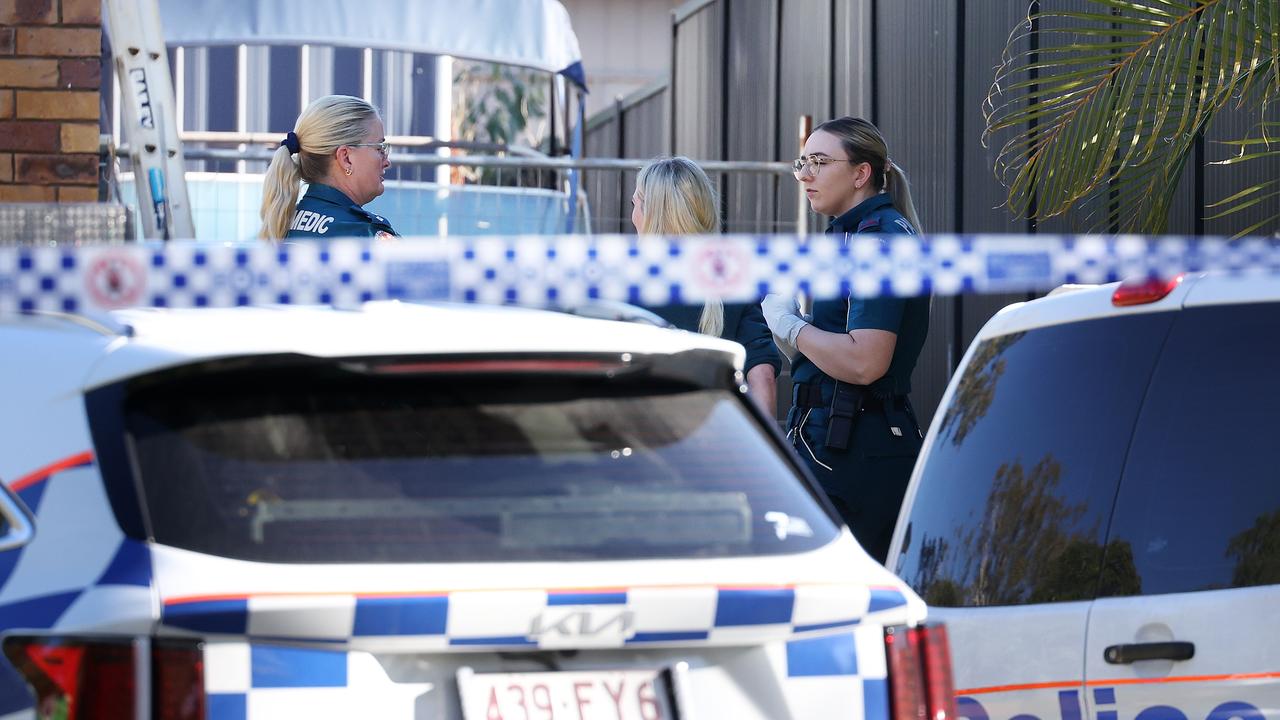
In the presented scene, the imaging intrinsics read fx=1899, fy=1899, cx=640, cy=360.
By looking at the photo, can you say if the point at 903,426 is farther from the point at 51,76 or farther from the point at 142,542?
the point at 51,76

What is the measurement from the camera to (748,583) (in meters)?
2.88

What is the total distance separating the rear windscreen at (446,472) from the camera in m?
2.74

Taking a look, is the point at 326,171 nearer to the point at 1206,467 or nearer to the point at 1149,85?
the point at 1149,85

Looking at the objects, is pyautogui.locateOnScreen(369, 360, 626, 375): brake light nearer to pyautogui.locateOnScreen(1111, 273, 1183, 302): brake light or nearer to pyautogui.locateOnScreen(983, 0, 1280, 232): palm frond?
pyautogui.locateOnScreen(1111, 273, 1183, 302): brake light

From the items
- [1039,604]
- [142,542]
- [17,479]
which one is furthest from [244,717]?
[1039,604]

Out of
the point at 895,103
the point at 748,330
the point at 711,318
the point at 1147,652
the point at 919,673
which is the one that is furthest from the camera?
the point at 895,103

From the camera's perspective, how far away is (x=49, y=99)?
7262 mm

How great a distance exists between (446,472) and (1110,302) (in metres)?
1.67

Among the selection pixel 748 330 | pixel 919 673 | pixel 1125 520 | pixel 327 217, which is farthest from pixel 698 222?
pixel 919 673

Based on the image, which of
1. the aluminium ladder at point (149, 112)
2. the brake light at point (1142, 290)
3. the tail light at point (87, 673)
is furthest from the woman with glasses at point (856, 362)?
the tail light at point (87, 673)

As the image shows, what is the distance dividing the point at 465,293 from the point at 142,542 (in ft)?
6.22

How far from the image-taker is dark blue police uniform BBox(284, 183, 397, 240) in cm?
550

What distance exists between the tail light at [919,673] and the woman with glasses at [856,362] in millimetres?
2016

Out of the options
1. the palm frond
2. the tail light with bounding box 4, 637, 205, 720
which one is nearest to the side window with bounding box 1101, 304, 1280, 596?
the tail light with bounding box 4, 637, 205, 720
